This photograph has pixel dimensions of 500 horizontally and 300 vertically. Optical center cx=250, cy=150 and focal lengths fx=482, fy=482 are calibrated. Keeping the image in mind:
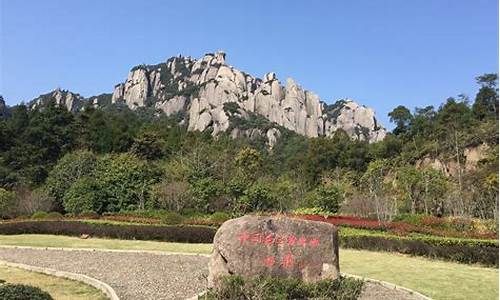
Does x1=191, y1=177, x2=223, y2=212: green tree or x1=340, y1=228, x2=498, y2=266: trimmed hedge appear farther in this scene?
x1=191, y1=177, x2=223, y2=212: green tree

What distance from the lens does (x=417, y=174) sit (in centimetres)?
3491

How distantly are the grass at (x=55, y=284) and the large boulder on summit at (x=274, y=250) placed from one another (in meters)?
Result: 3.32

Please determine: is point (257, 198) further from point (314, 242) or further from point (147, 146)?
point (314, 242)

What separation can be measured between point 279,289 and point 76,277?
6.23m

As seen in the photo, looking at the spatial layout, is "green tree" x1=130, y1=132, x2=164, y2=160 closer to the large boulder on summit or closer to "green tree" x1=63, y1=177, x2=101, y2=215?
"green tree" x1=63, y1=177, x2=101, y2=215

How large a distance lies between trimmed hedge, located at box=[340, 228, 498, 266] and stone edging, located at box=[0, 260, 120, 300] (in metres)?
10.1

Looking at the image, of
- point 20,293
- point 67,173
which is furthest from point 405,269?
point 67,173

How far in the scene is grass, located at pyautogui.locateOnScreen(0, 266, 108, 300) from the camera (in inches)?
368

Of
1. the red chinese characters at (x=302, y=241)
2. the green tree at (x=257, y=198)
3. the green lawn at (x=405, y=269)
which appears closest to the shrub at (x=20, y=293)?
the red chinese characters at (x=302, y=241)

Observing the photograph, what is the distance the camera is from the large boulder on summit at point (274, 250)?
7.26 m

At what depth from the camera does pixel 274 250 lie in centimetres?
734

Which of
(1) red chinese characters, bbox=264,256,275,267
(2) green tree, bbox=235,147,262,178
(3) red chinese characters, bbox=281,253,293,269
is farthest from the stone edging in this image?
(2) green tree, bbox=235,147,262,178

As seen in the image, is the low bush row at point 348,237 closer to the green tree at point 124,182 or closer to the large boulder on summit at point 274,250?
the large boulder on summit at point 274,250

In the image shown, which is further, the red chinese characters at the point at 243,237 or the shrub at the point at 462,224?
the shrub at the point at 462,224
